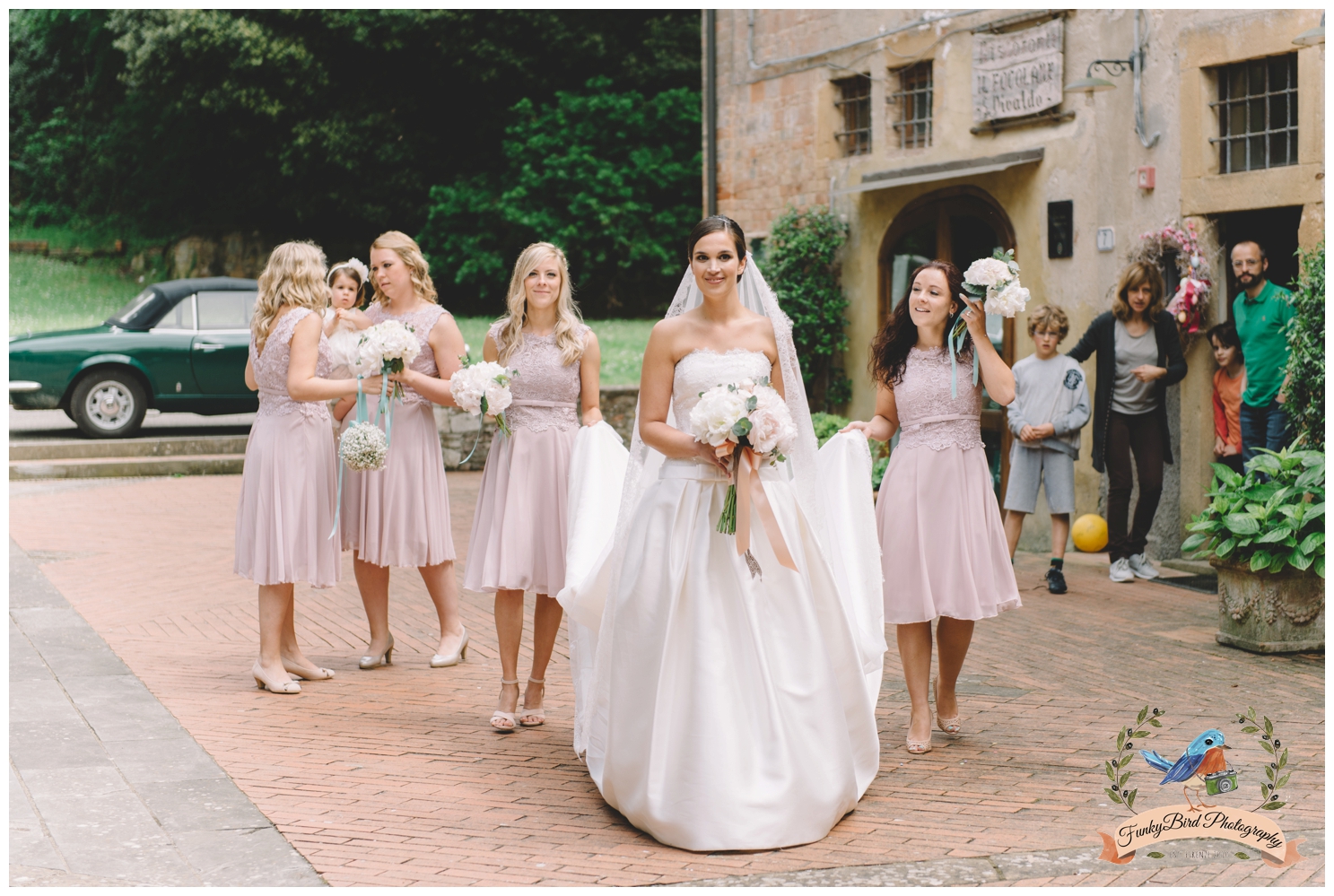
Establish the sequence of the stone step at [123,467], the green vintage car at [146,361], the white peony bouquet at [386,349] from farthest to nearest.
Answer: the green vintage car at [146,361] → the stone step at [123,467] → the white peony bouquet at [386,349]

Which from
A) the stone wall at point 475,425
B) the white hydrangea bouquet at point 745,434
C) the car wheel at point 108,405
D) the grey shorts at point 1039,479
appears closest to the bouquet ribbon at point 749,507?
the white hydrangea bouquet at point 745,434

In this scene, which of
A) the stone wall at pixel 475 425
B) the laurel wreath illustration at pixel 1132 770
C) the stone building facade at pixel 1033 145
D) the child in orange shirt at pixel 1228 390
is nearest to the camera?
the laurel wreath illustration at pixel 1132 770

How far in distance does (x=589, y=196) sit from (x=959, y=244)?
21.0m

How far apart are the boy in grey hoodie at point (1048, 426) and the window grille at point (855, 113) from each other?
4.42 meters

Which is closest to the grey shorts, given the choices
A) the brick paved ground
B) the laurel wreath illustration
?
the brick paved ground

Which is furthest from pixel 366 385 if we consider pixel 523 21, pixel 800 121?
pixel 523 21

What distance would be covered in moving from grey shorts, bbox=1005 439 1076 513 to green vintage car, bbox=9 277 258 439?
415 inches

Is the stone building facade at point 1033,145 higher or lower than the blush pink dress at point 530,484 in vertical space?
higher

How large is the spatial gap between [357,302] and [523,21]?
2752 centimetres

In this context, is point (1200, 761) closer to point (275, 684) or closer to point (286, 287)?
point (275, 684)

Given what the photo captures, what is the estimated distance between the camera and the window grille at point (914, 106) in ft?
39.9

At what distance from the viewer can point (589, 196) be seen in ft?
105

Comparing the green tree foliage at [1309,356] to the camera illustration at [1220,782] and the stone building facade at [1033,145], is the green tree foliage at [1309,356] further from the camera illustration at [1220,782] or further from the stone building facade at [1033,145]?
the camera illustration at [1220,782]
